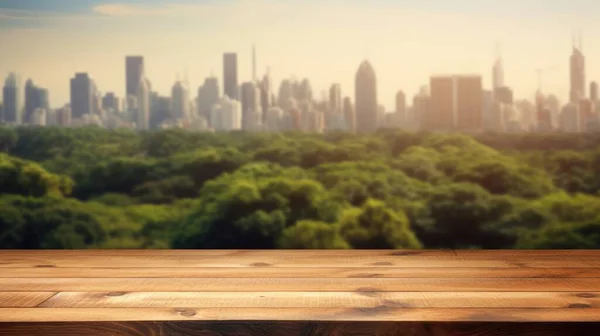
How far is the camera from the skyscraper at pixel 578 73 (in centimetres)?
307

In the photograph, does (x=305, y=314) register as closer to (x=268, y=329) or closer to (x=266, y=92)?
(x=268, y=329)

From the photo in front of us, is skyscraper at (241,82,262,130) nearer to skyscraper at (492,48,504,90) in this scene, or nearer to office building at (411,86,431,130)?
office building at (411,86,431,130)

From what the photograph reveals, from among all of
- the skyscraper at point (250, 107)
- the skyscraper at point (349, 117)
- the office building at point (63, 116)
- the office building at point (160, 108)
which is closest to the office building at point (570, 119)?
the skyscraper at point (349, 117)

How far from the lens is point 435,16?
10.2 ft

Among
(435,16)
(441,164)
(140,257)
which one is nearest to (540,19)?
(435,16)

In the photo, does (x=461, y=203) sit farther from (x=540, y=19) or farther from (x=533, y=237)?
(x=540, y=19)

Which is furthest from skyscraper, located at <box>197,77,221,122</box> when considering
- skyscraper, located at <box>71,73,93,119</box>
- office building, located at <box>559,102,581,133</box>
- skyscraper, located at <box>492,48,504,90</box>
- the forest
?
office building, located at <box>559,102,581,133</box>

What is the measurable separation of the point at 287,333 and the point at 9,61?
2227mm

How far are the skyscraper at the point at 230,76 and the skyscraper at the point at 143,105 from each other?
0.34m

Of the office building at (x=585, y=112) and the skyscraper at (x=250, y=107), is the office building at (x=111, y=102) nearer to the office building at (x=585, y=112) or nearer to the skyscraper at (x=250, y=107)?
the skyscraper at (x=250, y=107)

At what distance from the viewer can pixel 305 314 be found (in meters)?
1.53

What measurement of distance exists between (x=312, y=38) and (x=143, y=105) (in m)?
0.80

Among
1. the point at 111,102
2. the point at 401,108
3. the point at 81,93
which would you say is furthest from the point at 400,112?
the point at 81,93

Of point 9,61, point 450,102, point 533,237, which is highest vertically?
point 9,61
